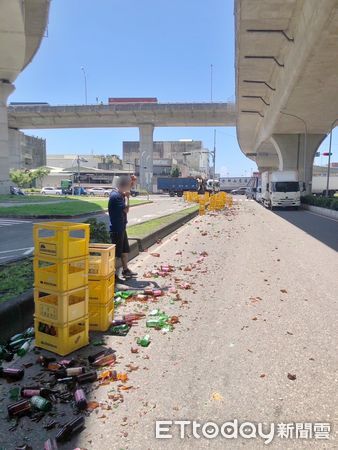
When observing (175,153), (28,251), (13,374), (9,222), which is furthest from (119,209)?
(175,153)

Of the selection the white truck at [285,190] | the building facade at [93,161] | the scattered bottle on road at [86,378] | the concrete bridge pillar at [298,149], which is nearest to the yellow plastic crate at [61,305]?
the scattered bottle on road at [86,378]

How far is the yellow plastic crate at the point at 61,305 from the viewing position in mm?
4309

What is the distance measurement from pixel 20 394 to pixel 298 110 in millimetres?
27954

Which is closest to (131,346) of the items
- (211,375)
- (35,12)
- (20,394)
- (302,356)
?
(211,375)

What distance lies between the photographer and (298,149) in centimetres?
4091

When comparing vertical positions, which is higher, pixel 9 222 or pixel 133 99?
pixel 133 99

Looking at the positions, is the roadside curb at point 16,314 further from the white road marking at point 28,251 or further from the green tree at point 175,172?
the green tree at point 175,172

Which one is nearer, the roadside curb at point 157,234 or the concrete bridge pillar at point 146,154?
the roadside curb at point 157,234

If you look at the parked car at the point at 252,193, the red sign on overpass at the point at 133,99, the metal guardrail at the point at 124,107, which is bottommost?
the parked car at the point at 252,193

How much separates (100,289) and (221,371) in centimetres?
172

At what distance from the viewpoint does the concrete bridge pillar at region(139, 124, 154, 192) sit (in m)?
67.4

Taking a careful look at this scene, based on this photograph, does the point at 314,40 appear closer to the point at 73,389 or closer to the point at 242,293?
the point at 242,293

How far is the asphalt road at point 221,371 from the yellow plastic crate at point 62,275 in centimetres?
76

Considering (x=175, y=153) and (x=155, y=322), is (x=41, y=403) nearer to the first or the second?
(x=155, y=322)
